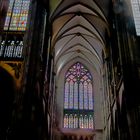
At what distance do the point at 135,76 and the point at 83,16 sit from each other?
9.16 m

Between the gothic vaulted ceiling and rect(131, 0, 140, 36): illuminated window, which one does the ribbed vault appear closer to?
the gothic vaulted ceiling

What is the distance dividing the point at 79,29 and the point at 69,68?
5.66m

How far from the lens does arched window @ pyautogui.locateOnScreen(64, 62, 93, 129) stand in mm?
22891

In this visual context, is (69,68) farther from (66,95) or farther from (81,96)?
(81,96)

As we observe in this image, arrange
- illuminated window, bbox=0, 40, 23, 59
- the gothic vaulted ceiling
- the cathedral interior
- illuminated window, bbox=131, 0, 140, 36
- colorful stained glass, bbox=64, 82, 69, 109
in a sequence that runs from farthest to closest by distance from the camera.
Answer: colorful stained glass, bbox=64, 82, 69, 109, the gothic vaulted ceiling, illuminated window, bbox=0, 40, 23, 59, illuminated window, bbox=131, 0, 140, 36, the cathedral interior

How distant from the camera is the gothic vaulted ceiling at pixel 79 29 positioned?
18.1 metres

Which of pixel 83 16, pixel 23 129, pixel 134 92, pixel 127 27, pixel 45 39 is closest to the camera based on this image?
pixel 23 129

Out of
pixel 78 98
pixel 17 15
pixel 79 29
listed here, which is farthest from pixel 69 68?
pixel 17 15

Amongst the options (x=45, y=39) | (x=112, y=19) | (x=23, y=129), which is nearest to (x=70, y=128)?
(x=45, y=39)

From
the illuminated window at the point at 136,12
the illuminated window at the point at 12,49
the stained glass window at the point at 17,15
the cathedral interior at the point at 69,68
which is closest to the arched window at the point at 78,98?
the cathedral interior at the point at 69,68

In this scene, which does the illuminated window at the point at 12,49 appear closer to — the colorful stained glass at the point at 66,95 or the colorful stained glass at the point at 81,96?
the colorful stained glass at the point at 66,95

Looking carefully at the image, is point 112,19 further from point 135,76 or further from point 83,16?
point 135,76

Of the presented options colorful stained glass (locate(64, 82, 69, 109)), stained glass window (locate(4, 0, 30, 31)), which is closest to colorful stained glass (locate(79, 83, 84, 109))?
colorful stained glass (locate(64, 82, 69, 109))

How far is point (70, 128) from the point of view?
73.7 ft
